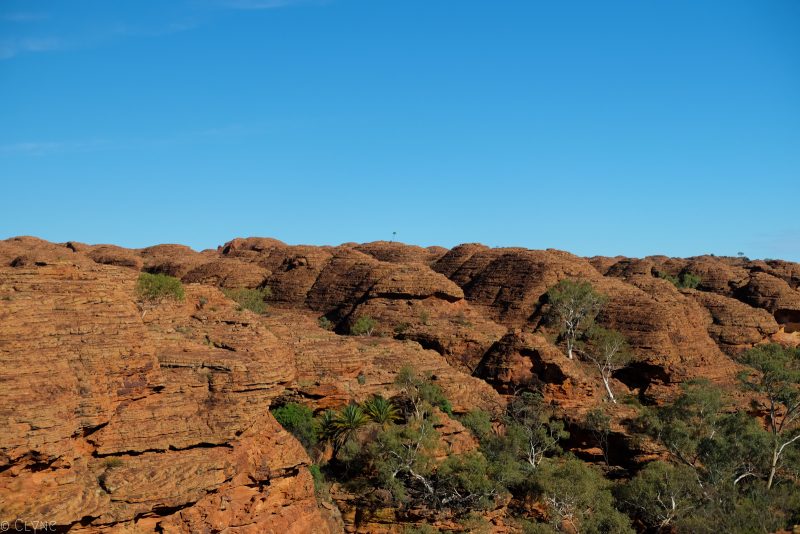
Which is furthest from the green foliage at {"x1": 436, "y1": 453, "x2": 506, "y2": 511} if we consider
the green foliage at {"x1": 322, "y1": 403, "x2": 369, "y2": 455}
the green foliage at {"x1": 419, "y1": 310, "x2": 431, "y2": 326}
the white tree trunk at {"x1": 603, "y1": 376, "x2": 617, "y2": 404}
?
the green foliage at {"x1": 419, "y1": 310, "x2": 431, "y2": 326}

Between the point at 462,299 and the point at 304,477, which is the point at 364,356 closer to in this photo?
the point at 304,477

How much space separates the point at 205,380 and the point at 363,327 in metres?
28.9

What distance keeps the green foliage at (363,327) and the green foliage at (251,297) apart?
322 inches

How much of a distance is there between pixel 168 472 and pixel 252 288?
46.9 meters

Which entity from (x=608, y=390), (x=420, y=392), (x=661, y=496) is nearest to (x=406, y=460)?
(x=420, y=392)

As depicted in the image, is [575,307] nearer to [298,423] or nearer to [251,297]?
[251,297]

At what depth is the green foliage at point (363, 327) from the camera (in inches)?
1960

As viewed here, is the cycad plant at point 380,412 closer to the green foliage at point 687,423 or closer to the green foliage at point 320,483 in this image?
the green foliage at point 320,483

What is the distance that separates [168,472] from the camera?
18688mm

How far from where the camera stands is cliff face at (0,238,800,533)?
17.1 metres

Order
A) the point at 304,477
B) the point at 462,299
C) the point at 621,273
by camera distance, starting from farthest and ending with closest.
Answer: the point at 621,273 < the point at 462,299 < the point at 304,477

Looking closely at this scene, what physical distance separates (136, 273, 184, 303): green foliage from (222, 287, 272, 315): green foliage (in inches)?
625

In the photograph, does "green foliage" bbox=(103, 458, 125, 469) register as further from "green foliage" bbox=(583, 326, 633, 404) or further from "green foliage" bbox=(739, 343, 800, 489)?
"green foliage" bbox=(583, 326, 633, 404)

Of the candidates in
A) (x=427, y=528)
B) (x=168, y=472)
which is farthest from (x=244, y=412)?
(x=427, y=528)
